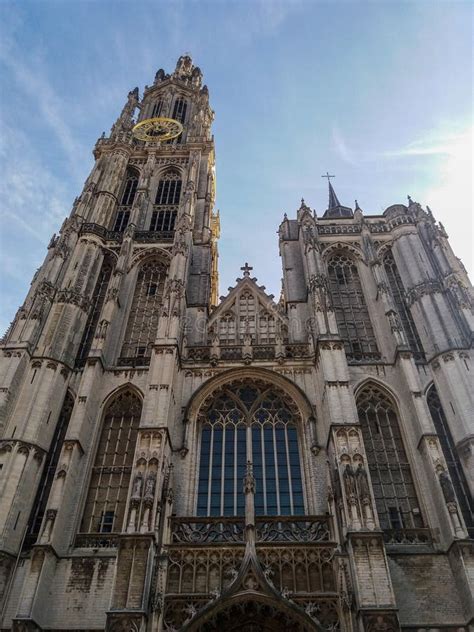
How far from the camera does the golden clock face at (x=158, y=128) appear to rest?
38281 millimetres

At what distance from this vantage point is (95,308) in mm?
25109

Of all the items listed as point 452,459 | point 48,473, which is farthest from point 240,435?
point 452,459

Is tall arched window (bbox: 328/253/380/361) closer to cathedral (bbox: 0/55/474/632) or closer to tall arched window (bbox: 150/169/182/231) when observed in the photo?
cathedral (bbox: 0/55/474/632)

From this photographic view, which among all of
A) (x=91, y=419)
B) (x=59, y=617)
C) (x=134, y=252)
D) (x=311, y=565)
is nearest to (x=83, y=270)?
(x=134, y=252)

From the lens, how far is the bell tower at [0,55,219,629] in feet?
52.3

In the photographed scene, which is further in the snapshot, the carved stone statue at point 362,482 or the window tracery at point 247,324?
the window tracery at point 247,324

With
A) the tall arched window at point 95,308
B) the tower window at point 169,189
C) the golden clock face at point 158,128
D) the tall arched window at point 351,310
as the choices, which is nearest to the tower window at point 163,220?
the tower window at point 169,189

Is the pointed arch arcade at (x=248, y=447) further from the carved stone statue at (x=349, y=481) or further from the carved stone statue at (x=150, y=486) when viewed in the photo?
the carved stone statue at (x=349, y=481)

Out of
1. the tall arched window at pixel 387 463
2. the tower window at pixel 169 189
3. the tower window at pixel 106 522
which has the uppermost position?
the tower window at pixel 169 189

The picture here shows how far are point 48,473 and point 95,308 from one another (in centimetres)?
854

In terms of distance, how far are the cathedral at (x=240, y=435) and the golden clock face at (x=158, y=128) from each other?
1065cm

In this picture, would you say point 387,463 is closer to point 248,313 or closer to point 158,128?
point 248,313

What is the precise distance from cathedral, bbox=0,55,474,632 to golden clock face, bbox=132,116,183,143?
10647 millimetres

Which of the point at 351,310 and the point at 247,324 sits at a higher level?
the point at 351,310
